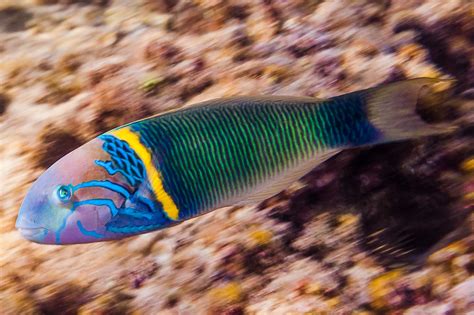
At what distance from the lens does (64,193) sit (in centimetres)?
203

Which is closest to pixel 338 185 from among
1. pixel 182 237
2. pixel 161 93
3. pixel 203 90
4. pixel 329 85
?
pixel 329 85

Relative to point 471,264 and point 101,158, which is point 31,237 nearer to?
point 101,158

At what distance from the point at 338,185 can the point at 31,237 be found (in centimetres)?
177

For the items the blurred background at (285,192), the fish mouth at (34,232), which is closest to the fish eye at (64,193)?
the fish mouth at (34,232)

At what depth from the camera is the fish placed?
2.07 m

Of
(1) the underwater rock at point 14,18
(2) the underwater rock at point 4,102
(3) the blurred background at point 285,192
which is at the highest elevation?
(1) the underwater rock at point 14,18

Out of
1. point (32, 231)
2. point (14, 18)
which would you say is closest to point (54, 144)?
point (32, 231)

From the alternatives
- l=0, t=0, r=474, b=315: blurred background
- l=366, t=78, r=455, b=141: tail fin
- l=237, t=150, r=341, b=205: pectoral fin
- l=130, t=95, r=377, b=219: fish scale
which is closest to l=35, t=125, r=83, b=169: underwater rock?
l=0, t=0, r=474, b=315: blurred background

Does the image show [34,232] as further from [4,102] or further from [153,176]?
[4,102]

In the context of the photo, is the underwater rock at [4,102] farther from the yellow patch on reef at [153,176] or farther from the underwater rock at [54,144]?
the yellow patch on reef at [153,176]

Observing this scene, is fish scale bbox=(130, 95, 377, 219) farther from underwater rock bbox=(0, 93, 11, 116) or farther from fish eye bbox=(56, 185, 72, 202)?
underwater rock bbox=(0, 93, 11, 116)

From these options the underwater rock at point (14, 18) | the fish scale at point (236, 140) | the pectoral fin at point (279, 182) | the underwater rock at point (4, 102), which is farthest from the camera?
the underwater rock at point (14, 18)

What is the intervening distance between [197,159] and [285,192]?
3.15 feet

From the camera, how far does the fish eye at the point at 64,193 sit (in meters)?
2.03
